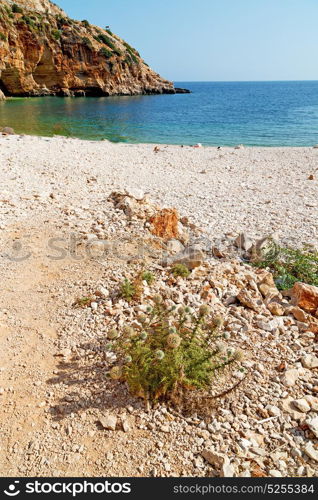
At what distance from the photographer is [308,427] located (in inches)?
113

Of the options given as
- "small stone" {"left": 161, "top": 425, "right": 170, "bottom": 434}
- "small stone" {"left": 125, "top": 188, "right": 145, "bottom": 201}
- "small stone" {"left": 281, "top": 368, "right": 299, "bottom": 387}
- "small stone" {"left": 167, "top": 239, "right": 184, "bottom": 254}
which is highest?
"small stone" {"left": 125, "top": 188, "right": 145, "bottom": 201}

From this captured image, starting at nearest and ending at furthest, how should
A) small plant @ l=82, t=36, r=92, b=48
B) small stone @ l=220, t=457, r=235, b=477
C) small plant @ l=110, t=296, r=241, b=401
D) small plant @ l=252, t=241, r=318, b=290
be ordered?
small stone @ l=220, t=457, r=235, b=477, small plant @ l=110, t=296, r=241, b=401, small plant @ l=252, t=241, r=318, b=290, small plant @ l=82, t=36, r=92, b=48

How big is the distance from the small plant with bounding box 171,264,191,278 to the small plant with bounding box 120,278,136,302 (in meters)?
0.86

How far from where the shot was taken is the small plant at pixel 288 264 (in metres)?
5.41

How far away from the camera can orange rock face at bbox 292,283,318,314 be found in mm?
4516

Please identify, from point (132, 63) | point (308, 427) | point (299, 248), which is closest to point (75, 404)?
point (308, 427)

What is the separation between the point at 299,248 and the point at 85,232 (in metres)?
4.50

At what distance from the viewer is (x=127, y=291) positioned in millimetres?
4379

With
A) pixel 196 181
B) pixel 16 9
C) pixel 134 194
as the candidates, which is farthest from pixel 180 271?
pixel 16 9

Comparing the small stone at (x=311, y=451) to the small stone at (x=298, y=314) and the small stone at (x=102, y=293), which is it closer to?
the small stone at (x=298, y=314)

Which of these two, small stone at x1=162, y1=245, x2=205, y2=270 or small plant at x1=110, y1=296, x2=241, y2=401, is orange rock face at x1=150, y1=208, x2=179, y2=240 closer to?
small stone at x1=162, y1=245, x2=205, y2=270

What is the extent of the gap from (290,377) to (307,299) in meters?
1.53

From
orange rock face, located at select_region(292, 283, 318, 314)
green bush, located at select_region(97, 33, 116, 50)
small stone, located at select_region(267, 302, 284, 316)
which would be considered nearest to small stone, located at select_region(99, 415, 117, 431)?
small stone, located at select_region(267, 302, 284, 316)

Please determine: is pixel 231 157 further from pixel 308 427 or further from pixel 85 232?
pixel 308 427
